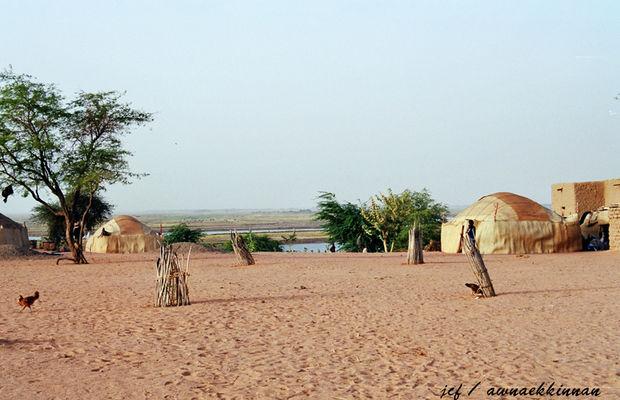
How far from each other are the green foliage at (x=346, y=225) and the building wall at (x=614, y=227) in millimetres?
17538

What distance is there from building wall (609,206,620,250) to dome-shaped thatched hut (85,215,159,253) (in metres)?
18.0

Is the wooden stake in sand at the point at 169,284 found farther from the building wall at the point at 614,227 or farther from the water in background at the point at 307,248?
the water in background at the point at 307,248

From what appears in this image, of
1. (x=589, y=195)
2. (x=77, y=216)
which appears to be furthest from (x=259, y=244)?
(x=589, y=195)

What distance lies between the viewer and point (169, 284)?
12.0 meters

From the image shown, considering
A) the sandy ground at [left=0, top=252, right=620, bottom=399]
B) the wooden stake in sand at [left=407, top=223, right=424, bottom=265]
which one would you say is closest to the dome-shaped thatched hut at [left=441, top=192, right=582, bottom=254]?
the wooden stake in sand at [left=407, top=223, right=424, bottom=265]

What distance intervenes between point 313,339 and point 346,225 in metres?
31.3

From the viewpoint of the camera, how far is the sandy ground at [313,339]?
6.78 meters

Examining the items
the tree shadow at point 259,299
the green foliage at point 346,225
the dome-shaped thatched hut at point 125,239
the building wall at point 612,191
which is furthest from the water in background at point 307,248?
the tree shadow at point 259,299

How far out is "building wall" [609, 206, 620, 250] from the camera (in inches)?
899

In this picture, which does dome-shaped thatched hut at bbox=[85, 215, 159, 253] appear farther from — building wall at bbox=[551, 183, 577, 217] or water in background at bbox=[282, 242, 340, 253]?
building wall at bbox=[551, 183, 577, 217]

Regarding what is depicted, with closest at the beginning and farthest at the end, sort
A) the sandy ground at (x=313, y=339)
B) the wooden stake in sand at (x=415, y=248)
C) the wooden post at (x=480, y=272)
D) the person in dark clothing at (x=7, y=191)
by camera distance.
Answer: the sandy ground at (x=313, y=339), the wooden post at (x=480, y=272), the wooden stake in sand at (x=415, y=248), the person in dark clothing at (x=7, y=191)

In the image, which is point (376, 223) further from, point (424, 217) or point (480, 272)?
point (480, 272)

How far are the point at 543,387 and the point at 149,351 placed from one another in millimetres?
4216

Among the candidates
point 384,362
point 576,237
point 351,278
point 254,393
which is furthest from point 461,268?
point 254,393
